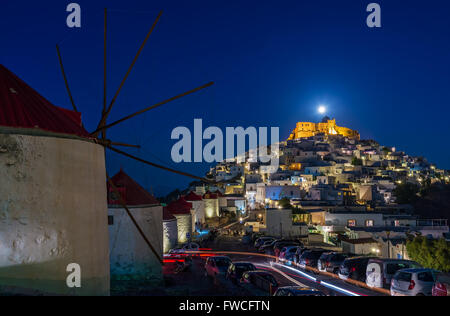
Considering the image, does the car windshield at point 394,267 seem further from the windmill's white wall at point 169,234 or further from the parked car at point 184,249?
the windmill's white wall at point 169,234

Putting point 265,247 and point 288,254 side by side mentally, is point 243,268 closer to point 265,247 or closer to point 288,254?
point 288,254

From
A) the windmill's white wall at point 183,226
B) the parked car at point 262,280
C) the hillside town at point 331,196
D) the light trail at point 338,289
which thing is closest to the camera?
the light trail at point 338,289

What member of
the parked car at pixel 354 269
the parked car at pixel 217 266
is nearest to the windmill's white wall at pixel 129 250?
the parked car at pixel 217 266

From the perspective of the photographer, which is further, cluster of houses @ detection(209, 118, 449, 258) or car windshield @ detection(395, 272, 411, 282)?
cluster of houses @ detection(209, 118, 449, 258)

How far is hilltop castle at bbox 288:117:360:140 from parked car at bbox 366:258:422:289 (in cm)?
12697

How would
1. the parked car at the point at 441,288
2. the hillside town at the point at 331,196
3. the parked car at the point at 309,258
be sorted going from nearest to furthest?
the parked car at the point at 441,288, the parked car at the point at 309,258, the hillside town at the point at 331,196

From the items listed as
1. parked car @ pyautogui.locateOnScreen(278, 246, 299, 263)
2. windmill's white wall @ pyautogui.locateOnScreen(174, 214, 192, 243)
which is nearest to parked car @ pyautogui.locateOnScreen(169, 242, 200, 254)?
windmill's white wall @ pyautogui.locateOnScreen(174, 214, 192, 243)

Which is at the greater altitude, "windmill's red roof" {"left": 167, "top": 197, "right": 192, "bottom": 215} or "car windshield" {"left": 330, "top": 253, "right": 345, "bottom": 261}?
"windmill's red roof" {"left": 167, "top": 197, "right": 192, "bottom": 215}

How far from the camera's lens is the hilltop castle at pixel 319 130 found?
138250 mm

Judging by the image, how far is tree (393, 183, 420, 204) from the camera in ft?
209

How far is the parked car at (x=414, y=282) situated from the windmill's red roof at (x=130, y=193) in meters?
10.8

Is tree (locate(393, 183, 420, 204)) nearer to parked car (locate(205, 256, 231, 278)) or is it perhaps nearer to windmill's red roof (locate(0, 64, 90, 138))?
parked car (locate(205, 256, 231, 278))
